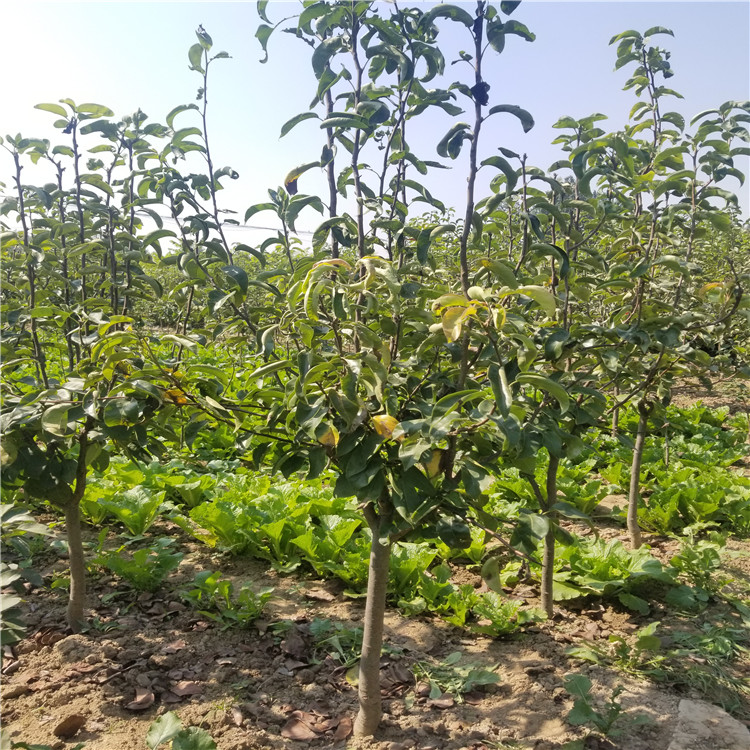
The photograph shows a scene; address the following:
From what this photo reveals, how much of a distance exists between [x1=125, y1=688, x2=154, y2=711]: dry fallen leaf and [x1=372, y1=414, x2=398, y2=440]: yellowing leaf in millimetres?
1565

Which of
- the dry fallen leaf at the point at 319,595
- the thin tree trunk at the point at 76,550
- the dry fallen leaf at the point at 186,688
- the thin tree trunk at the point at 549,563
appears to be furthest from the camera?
the dry fallen leaf at the point at 319,595

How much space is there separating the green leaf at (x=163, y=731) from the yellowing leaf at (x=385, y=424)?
1242mm

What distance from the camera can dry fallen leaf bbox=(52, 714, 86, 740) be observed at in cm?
223

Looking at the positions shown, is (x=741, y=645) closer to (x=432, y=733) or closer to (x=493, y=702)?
(x=493, y=702)

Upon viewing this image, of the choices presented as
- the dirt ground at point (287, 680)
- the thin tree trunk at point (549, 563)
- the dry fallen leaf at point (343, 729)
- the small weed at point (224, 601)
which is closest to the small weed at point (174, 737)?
the dirt ground at point (287, 680)

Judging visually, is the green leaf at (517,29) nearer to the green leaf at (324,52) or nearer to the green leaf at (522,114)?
the green leaf at (522,114)

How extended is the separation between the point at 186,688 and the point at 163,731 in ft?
1.58

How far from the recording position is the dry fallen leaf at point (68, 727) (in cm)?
223

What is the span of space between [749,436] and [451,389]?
5.45 meters

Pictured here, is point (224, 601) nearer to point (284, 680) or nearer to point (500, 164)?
point (284, 680)

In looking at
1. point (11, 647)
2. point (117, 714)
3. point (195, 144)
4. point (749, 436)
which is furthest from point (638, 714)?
point (749, 436)

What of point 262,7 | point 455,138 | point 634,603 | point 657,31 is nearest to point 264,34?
point 262,7

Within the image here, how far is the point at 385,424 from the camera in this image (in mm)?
1672

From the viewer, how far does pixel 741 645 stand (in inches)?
115
